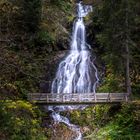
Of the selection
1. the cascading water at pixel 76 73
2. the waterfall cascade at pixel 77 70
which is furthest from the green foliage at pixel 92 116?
the waterfall cascade at pixel 77 70

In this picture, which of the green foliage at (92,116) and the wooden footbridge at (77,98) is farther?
the green foliage at (92,116)

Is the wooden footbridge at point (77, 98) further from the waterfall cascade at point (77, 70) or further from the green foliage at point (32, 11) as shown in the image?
the green foliage at point (32, 11)

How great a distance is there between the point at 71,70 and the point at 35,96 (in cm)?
748

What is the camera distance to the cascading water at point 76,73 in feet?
99.5

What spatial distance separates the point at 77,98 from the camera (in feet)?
83.4

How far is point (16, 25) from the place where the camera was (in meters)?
33.1

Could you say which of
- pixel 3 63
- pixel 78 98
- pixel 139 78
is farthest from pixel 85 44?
pixel 3 63

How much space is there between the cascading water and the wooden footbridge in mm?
1890

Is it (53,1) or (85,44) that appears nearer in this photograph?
(85,44)

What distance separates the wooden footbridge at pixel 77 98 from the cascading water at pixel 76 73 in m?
1.89

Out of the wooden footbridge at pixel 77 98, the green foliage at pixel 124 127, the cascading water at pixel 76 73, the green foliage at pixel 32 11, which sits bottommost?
the green foliage at pixel 124 127

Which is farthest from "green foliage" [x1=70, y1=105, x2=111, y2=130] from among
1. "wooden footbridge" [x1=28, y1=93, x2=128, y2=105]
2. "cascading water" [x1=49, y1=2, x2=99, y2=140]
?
"wooden footbridge" [x1=28, y1=93, x2=128, y2=105]

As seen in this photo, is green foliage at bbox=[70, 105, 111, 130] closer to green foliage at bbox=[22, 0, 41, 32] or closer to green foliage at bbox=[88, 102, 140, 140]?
green foliage at bbox=[88, 102, 140, 140]

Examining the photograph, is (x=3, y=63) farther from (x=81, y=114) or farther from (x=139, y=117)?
→ (x=81, y=114)
